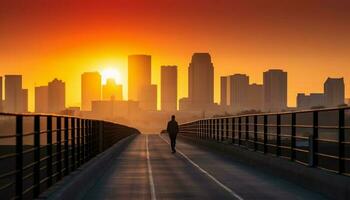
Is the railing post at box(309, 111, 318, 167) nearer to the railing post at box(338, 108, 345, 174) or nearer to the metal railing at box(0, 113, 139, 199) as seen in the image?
the railing post at box(338, 108, 345, 174)

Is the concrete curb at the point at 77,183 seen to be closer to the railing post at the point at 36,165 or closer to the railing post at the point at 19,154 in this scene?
the railing post at the point at 36,165

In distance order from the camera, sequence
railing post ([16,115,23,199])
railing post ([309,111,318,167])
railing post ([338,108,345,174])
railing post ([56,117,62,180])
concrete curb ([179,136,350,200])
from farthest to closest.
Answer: railing post ([309,111,318,167]) < railing post ([56,117,62,180]) < railing post ([338,108,345,174]) < concrete curb ([179,136,350,200]) < railing post ([16,115,23,199])

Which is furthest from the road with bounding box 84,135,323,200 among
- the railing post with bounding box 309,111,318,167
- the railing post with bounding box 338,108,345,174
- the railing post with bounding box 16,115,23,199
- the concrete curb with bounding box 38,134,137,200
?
the railing post with bounding box 16,115,23,199

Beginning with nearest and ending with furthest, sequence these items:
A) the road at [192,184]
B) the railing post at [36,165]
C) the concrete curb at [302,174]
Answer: the railing post at [36,165] < the concrete curb at [302,174] < the road at [192,184]

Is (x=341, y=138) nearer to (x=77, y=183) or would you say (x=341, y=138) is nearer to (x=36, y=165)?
(x=77, y=183)

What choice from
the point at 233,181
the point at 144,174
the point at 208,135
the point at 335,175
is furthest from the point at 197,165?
the point at 208,135

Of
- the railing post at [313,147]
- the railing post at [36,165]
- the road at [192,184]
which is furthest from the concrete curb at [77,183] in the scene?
the railing post at [313,147]

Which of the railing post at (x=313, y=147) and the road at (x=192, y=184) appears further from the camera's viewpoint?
the railing post at (x=313, y=147)

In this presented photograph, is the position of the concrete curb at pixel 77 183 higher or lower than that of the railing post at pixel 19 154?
lower

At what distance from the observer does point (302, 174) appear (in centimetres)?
2006

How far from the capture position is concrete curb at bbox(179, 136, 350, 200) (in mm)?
16406

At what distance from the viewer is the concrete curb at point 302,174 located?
1641 centimetres

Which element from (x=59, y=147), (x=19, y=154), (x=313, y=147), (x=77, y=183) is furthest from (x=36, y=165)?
(x=313, y=147)

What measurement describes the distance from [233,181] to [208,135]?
29866 millimetres
